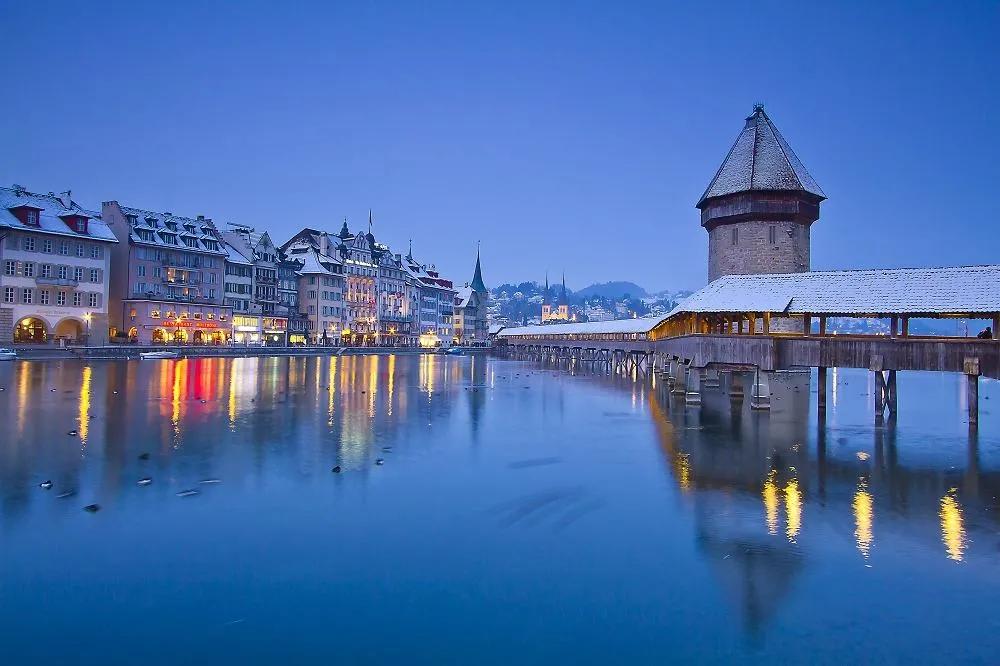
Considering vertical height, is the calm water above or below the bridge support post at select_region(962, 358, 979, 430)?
below

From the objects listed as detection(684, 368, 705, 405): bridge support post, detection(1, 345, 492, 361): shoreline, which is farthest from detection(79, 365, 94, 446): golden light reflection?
detection(684, 368, 705, 405): bridge support post

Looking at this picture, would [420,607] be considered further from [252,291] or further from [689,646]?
[252,291]

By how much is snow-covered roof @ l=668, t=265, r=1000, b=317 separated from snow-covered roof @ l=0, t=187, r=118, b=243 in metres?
62.9

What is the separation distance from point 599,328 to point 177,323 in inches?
2007

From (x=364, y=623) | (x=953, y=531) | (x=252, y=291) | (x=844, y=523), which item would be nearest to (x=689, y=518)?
(x=844, y=523)

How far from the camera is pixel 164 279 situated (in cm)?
8062

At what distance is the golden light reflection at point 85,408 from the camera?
2128 centimetres

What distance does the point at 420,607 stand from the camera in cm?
910

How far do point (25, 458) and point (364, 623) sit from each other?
13293 millimetres

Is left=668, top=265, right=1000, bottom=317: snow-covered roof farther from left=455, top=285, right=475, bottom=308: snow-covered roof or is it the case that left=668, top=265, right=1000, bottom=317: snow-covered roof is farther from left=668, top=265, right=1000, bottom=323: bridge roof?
left=455, top=285, right=475, bottom=308: snow-covered roof

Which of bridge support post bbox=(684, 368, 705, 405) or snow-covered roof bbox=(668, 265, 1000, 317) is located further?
bridge support post bbox=(684, 368, 705, 405)

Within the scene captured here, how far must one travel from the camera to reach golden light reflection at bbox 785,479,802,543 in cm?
1255

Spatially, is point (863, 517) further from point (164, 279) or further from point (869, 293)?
point (164, 279)

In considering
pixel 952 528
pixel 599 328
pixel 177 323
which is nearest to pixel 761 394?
pixel 952 528
